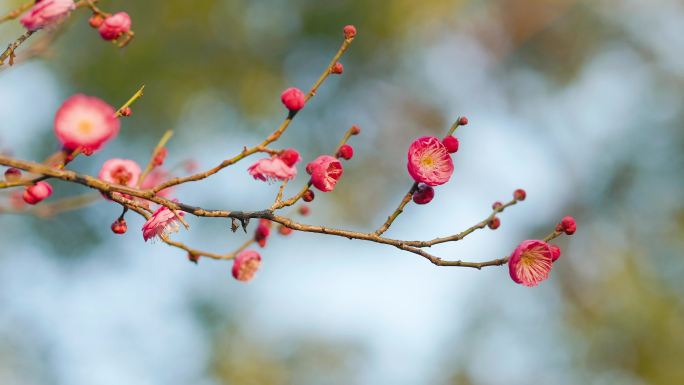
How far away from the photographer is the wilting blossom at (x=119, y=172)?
1.08m

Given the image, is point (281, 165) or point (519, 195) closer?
point (281, 165)

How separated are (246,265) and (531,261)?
0.41 metres

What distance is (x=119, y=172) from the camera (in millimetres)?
1094

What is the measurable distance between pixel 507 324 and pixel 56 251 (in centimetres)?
293

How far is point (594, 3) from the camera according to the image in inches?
218

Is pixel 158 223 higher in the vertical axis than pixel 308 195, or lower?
lower

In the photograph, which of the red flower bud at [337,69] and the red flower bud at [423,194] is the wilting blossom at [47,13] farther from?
the red flower bud at [423,194]

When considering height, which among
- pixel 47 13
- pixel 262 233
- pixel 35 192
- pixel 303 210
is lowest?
pixel 35 192

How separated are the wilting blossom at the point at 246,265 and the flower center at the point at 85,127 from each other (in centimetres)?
39

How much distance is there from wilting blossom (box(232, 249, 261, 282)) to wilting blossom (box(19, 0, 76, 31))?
43 centimetres

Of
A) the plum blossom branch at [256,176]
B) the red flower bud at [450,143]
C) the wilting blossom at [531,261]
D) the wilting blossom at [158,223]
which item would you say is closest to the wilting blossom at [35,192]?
the plum blossom branch at [256,176]

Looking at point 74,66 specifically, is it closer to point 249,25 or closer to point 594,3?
point 249,25

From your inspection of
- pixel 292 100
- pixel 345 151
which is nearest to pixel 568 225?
pixel 345 151

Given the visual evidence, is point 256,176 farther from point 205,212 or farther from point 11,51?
point 11,51
